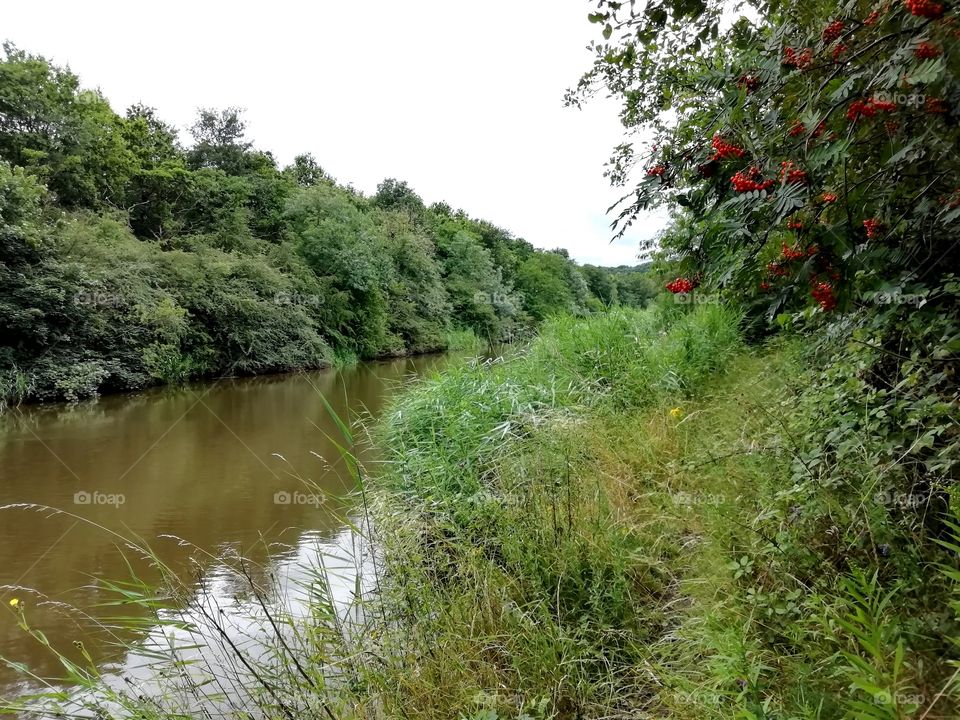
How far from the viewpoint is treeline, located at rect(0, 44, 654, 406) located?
10.5 metres

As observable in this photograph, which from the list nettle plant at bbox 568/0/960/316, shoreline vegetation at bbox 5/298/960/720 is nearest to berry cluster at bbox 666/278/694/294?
nettle plant at bbox 568/0/960/316

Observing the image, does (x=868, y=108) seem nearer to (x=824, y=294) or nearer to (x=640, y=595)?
(x=824, y=294)

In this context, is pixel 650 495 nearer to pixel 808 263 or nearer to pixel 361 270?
pixel 808 263

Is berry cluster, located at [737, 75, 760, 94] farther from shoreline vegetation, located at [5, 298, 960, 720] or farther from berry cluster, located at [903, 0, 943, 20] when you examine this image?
shoreline vegetation, located at [5, 298, 960, 720]

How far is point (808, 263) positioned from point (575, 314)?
19.1ft

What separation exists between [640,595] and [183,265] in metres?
14.9

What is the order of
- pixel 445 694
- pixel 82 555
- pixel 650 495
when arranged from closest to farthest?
pixel 445 694, pixel 650 495, pixel 82 555

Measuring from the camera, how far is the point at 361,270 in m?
20.8

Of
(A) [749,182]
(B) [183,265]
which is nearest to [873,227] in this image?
(A) [749,182]

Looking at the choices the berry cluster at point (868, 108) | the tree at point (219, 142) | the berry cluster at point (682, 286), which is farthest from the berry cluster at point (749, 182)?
the tree at point (219, 142)

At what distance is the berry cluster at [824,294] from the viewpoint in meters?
1.45

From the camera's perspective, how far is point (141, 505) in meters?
5.05

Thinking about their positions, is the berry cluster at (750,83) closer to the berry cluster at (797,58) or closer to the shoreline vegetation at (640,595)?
the berry cluster at (797,58)

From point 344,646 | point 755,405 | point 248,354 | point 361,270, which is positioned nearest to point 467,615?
point 344,646
